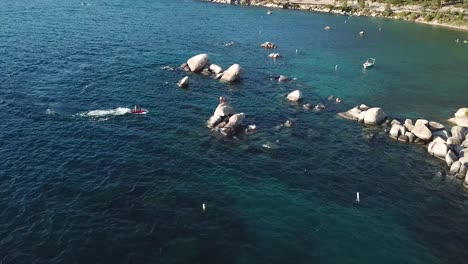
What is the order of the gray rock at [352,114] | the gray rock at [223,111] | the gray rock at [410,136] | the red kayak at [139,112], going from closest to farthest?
the gray rock at [410,136] < the gray rock at [223,111] < the red kayak at [139,112] < the gray rock at [352,114]

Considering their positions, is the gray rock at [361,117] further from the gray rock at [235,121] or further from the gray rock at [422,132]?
the gray rock at [235,121]

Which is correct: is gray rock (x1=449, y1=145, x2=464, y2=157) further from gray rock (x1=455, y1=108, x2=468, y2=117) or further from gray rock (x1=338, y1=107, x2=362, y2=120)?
gray rock (x1=338, y1=107, x2=362, y2=120)

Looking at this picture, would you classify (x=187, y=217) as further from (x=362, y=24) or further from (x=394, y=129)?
(x=362, y=24)

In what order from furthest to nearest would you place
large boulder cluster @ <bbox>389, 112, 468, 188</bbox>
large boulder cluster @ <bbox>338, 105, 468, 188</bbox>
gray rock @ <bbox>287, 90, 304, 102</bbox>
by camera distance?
gray rock @ <bbox>287, 90, 304, 102</bbox>, large boulder cluster @ <bbox>338, 105, 468, 188</bbox>, large boulder cluster @ <bbox>389, 112, 468, 188</bbox>

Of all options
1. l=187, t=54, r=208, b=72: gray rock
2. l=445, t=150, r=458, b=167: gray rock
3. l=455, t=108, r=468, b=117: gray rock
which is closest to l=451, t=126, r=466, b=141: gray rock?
l=445, t=150, r=458, b=167: gray rock

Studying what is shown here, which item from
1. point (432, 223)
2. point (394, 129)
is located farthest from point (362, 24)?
point (432, 223)

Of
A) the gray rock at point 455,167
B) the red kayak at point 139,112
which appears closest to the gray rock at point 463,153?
the gray rock at point 455,167
